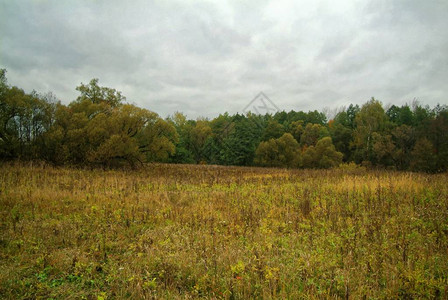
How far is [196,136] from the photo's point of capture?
213ft

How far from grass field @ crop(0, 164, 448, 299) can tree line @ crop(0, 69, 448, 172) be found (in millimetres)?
12672

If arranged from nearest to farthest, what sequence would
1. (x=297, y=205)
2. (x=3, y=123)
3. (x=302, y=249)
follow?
1. (x=302, y=249)
2. (x=297, y=205)
3. (x=3, y=123)

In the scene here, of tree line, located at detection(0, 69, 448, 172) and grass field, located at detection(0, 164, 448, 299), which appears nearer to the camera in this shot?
grass field, located at detection(0, 164, 448, 299)

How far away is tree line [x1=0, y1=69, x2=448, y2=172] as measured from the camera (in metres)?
18.6

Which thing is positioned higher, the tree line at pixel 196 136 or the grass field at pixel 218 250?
the tree line at pixel 196 136

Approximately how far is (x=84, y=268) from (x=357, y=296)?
171 inches

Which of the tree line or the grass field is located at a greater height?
the tree line

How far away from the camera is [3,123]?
17.1 metres

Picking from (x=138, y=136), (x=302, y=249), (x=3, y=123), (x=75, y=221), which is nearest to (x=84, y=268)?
(x=75, y=221)

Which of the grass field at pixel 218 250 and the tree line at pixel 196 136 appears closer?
the grass field at pixel 218 250

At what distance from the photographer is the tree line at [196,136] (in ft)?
61.0

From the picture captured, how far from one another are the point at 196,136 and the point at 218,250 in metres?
61.3

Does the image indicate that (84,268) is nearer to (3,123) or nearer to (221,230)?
(221,230)

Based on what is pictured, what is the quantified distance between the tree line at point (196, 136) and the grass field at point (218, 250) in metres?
12.7
